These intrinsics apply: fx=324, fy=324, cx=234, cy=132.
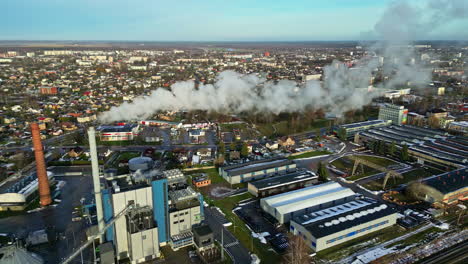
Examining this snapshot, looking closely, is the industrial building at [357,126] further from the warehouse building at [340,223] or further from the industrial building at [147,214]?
the industrial building at [147,214]

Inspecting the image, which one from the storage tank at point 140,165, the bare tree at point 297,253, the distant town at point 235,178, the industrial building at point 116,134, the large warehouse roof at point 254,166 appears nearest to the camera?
the bare tree at point 297,253

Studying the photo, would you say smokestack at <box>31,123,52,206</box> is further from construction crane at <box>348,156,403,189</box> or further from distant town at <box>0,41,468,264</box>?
construction crane at <box>348,156,403,189</box>

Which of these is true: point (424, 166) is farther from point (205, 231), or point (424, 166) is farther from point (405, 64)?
point (405, 64)

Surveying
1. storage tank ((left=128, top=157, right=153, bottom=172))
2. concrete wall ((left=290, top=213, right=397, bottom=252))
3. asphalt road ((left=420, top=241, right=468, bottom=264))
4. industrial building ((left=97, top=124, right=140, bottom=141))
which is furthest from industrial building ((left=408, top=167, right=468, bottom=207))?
industrial building ((left=97, top=124, right=140, bottom=141))

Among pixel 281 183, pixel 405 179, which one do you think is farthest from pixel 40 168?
pixel 405 179

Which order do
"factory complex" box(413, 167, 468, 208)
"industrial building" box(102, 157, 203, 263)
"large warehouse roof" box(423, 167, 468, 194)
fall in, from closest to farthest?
"industrial building" box(102, 157, 203, 263) < "factory complex" box(413, 167, 468, 208) < "large warehouse roof" box(423, 167, 468, 194)

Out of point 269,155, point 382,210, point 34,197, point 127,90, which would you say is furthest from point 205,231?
point 127,90

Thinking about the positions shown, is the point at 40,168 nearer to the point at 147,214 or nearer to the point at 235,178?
the point at 147,214

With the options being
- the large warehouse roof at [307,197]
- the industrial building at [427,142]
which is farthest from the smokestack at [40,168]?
the industrial building at [427,142]
